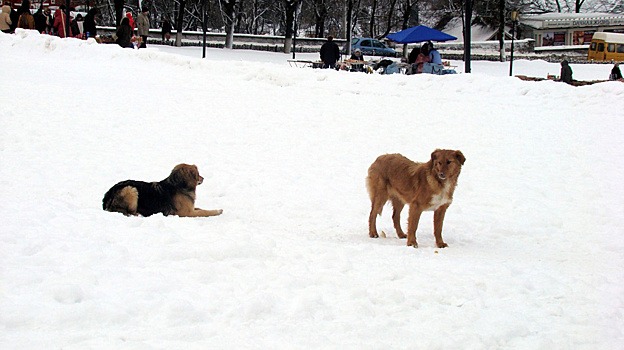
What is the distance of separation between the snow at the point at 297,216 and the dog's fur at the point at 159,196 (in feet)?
2.11

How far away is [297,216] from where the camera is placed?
10180 mm

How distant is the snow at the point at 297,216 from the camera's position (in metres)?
5.14

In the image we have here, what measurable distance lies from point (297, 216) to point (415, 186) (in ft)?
7.70

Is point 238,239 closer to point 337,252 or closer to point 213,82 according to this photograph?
point 337,252

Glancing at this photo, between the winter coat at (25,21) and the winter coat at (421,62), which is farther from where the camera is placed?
the winter coat at (25,21)

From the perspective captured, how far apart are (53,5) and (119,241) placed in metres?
70.7

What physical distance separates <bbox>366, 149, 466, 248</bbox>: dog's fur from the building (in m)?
65.3

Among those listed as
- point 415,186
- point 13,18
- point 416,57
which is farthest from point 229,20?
point 415,186

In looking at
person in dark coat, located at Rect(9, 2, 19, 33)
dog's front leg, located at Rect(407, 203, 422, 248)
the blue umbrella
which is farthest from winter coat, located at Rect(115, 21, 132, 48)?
dog's front leg, located at Rect(407, 203, 422, 248)

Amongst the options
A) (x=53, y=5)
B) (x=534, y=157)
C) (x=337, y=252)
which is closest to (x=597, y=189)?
(x=534, y=157)

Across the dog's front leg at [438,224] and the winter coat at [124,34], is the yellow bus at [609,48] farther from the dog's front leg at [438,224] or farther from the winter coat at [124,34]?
the dog's front leg at [438,224]

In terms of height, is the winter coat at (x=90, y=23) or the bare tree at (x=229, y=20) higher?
the bare tree at (x=229, y=20)

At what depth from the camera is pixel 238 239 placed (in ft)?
22.9

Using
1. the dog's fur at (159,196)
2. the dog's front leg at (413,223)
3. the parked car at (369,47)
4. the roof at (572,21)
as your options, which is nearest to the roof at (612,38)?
the roof at (572,21)
